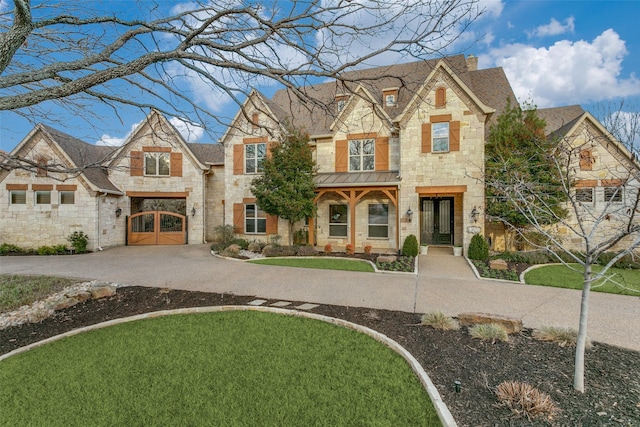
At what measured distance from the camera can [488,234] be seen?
47.2 ft

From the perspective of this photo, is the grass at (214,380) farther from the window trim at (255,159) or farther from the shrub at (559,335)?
the window trim at (255,159)

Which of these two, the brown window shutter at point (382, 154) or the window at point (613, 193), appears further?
the brown window shutter at point (382, 154)

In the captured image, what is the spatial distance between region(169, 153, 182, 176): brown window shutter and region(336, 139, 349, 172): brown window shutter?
31.3ft

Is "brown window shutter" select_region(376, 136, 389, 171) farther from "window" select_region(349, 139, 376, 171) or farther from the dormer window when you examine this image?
the dormer window

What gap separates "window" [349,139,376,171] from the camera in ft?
49.9


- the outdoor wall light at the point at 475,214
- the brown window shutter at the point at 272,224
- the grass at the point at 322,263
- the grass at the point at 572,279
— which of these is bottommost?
the grass at the point at 572,279

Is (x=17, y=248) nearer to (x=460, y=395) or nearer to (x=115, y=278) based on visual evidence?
(x=115, y=278)

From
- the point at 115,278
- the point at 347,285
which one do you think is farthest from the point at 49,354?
the point at 347,285

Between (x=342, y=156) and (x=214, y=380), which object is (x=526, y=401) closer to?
(x=214, y=380)

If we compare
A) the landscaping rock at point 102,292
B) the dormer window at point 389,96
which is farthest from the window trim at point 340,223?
the landscaping rock at point 102,292

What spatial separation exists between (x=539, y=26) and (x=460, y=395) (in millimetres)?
8926

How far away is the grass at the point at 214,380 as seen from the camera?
10.0 ft

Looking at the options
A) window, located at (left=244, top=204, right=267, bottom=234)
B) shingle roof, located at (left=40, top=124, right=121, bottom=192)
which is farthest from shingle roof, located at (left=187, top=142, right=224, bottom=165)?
shingle roof, located at (left=40, top=124, right=121, bottom=192)

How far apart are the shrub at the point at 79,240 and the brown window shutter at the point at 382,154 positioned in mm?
15068
